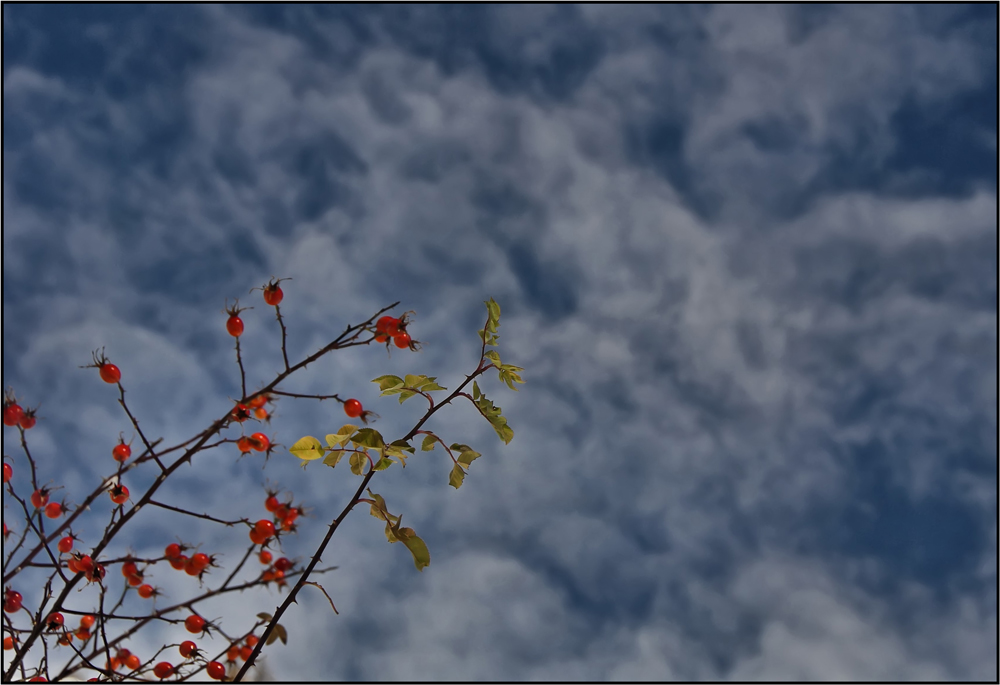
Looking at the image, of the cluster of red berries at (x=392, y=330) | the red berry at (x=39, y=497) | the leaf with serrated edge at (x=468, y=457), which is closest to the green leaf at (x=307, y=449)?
the leaf with serrated edge at (x=468, y=457)

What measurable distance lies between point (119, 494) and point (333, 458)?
69.4 inches

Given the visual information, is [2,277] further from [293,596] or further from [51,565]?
[293,596]

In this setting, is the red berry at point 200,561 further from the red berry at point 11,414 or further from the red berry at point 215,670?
the red berry at point 11,414

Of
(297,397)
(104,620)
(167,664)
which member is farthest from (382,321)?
(167,664)

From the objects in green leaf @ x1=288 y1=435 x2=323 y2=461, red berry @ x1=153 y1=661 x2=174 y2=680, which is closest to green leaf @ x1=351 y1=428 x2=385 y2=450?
green leaf @ x1=288 y1=435 x2=323 y2=461

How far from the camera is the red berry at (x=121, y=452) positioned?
4.34 meters

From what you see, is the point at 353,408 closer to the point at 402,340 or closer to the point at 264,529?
the point at 402,340

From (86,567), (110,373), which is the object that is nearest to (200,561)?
(86,567)

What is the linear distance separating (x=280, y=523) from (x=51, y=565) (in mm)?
1478

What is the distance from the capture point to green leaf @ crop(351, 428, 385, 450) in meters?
2.83

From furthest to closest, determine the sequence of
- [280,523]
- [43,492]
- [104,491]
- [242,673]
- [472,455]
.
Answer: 1. [280,523]
2. [43,492]
3. [104,491]
4. [472,455]
5. [242,673]

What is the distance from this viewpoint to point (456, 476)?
9.84 feet

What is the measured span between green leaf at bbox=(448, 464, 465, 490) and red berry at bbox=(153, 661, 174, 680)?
258cm

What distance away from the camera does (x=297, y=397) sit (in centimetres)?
371
